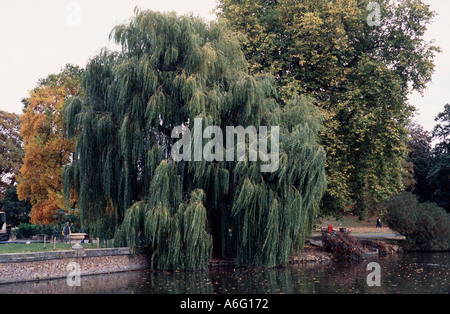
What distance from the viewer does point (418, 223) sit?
3241 centimetres

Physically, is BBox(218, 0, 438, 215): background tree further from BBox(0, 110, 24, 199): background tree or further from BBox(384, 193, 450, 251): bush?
BBox(0, 110, 24, 199): background tree

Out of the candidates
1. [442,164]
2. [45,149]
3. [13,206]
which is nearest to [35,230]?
[45,149]

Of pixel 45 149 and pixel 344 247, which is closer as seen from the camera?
pixel 344 247

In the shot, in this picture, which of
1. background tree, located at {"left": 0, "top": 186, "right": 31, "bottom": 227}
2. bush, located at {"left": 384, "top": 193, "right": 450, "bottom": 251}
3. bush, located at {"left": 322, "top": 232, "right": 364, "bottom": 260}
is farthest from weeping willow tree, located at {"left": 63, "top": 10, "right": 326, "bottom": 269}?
background tree, located at {"left": 0, "top": 186, "right": 31, "bottom": 227}

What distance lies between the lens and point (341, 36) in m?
26.9

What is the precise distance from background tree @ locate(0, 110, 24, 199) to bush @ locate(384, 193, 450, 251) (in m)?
36.6

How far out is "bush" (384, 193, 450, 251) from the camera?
105ft

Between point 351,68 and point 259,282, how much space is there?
618 inches

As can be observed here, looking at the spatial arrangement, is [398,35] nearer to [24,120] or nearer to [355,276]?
[355,276]

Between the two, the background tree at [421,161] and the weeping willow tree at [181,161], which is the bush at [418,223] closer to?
the weeping willow tree at [181,161]

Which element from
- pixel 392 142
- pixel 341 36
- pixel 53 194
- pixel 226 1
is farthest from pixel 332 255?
pixel 53 194

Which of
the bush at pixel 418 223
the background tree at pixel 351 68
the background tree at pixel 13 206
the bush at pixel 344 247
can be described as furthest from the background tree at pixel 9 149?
the bush at pixel 418 223

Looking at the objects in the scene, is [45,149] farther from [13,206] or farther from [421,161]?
[421,161]
